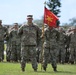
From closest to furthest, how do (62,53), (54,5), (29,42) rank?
(29,42), (62,53), (54,5)

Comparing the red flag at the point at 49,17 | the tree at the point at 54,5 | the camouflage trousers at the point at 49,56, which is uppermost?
the tree at the point at 54,5

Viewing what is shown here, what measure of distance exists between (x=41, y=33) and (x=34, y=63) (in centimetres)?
138

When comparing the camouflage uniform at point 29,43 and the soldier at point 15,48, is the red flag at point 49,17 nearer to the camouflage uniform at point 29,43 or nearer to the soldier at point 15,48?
the camouflage uniform at point 29,43

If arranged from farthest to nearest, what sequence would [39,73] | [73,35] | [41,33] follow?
[73,35] → [41,33] → [39,73]

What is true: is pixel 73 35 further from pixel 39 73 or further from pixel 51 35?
pixel 39 73

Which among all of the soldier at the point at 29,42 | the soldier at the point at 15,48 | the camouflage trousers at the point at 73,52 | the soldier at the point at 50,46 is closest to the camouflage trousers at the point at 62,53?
the camouflage trousers at the point at 73,52

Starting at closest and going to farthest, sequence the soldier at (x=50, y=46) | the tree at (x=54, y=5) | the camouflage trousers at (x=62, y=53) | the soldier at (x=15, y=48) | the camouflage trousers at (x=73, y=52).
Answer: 1. the soldier at (x=50, y=46)
2. the camouflage trousers at (x=73, y=52)
3. the camouflage trousers at (x=62, y=53)
4. the soldier at (x=15, y=48)
5. the tree at (x=54, y=5)

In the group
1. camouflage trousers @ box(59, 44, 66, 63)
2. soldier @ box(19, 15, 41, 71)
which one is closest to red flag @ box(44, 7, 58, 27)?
soldier @ box(19, 15, 41, 71)

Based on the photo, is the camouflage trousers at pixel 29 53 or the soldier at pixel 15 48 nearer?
the camouflage trousers at pixel 29 53

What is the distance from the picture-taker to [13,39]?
30.3 meters

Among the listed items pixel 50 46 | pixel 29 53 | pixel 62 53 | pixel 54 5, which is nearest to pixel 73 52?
pixel 62 53

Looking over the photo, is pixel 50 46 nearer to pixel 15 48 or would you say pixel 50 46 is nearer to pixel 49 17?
pixel 49 17

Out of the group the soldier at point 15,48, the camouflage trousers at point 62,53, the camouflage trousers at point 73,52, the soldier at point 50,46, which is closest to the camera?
the soldier at point 50,46

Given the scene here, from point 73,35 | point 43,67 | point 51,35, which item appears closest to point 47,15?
point 51,35
